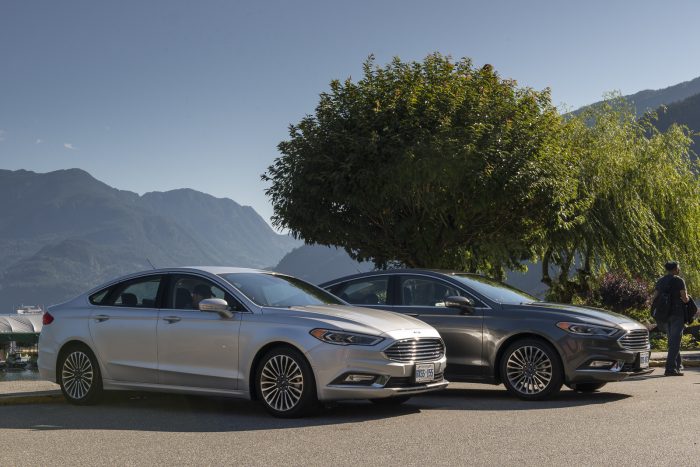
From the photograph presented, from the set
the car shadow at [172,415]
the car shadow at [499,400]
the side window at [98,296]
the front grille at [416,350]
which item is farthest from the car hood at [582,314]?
the side window at [98,296]

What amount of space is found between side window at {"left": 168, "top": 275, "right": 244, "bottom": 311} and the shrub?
21425 millimetres

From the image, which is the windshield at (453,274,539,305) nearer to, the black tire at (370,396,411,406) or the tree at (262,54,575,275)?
the black tire at (370,396,411,406)

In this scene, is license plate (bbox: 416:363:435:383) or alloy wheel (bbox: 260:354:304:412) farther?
license plate (bbox: 416:363:435:383)

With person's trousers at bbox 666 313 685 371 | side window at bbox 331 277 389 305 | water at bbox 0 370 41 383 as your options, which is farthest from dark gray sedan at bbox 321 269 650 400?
water at bbox 0 370 41 383

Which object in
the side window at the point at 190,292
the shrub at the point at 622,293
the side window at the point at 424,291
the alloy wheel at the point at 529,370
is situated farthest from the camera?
the shrub at the point at 622,293

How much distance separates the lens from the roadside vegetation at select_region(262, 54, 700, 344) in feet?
75.8

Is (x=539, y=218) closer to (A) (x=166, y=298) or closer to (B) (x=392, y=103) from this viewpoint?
(B) (x=392, y=103)

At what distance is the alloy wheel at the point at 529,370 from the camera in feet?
37.2

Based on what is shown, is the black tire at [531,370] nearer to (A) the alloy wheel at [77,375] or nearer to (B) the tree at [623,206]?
(A) the alloy wheel at [77,375]

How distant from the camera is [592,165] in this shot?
1192 inches

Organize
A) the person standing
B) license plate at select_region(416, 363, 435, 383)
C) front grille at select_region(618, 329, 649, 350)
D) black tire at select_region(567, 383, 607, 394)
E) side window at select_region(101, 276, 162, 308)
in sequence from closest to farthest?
license plate at select_region(416, 363, 435, 383) → side window at select_region(101, 276, 162, 308) → front grille at select_region(618, 329, 649, 350) → black tire at select_region(567, 383, 607, 394) → the person standing

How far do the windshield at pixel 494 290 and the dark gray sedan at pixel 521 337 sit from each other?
0.07 feet

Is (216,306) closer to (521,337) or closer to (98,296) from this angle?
(98,296)

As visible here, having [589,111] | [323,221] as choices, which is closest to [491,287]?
[323,221]
